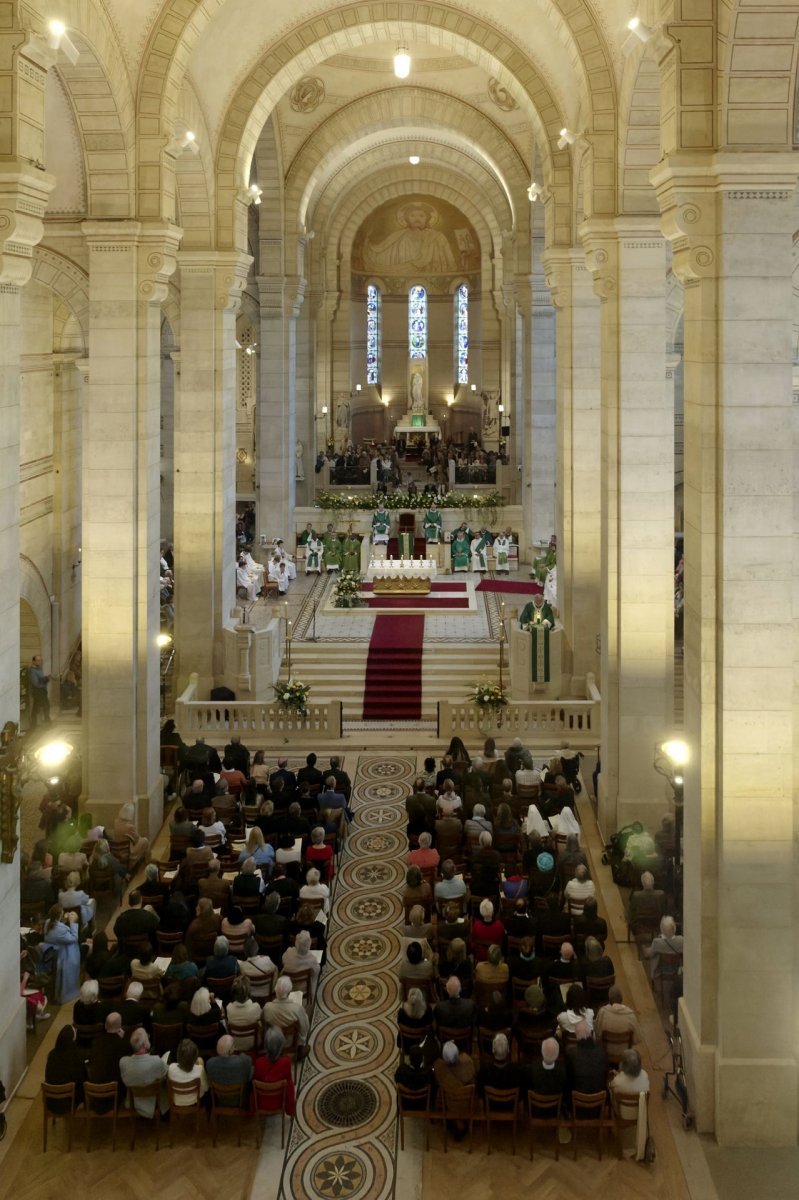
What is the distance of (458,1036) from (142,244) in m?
11.8

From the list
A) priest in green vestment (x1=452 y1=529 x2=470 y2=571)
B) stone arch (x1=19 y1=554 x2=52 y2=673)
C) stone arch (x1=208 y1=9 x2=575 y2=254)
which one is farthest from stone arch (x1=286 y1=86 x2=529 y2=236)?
stone arch (x1=19 y1=554 x2=52 y2=673)

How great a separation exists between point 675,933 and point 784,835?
352 cm

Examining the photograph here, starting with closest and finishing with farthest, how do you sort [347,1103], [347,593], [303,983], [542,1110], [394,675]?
[542,1110], [347,1103], [303,983], [394,675], [347,593]

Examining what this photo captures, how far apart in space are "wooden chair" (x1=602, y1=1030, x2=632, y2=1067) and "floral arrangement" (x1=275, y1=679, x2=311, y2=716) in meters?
12.0

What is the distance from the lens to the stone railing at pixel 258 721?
75.4 ft

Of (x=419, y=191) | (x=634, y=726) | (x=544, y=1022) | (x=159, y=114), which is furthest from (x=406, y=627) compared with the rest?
(x=419, y=191)


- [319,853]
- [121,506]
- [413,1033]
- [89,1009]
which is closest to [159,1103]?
[89,1009]

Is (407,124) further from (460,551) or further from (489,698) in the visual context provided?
(489,698)

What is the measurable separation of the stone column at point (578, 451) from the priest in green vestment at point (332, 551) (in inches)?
510

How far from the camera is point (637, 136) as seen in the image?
57.0 ft

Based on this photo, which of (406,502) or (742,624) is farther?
(406,502)

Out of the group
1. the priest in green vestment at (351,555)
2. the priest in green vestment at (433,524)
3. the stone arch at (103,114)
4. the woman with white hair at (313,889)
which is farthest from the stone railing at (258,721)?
the priest in green vestment at (433,524)

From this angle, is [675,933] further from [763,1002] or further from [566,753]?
[566,753]

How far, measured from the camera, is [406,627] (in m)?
29.2
